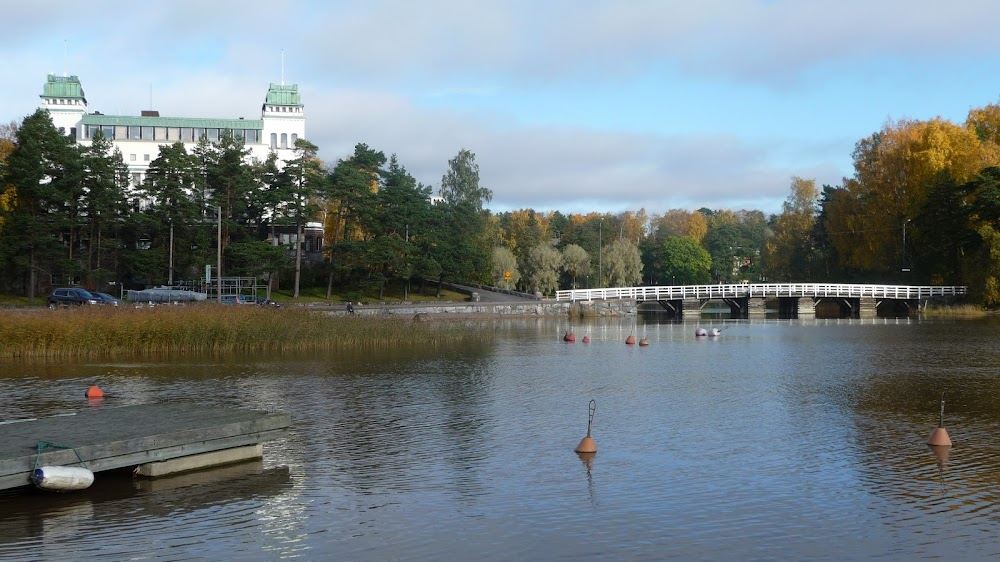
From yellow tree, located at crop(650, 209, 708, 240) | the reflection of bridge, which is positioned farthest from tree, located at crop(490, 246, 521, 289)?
yellow tree, located at crop(650, 209, 708, 240)

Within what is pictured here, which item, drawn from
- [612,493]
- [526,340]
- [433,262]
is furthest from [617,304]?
[612,493]

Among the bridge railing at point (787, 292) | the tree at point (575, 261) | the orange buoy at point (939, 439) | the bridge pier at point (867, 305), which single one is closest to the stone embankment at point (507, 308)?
the bridge railing at point (787, 292)

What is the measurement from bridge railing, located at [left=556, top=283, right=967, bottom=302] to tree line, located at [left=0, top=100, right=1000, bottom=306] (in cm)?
432

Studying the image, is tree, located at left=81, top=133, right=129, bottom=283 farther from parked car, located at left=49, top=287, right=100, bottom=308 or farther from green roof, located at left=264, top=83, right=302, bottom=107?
green roof, located at left=264, top=83, right=302, bottom=107

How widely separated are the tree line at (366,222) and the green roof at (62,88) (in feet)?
30.9

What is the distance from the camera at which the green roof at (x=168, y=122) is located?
12144 centimetres

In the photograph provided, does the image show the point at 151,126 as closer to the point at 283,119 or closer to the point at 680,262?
the point at 283,119

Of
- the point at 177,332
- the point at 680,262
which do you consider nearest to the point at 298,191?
the point at 177,332

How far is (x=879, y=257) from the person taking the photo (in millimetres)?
96000

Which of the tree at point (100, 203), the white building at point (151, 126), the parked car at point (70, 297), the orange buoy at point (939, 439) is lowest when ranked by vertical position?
the orange buoy at point (939, 439)

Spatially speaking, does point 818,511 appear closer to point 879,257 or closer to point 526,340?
point 526,340

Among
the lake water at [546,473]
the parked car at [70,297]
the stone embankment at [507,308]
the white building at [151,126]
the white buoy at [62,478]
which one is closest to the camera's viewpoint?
the lake water at [546,473]

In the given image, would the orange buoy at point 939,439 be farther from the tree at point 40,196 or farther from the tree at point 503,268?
the tree at point 503,268

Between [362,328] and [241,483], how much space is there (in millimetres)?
29592
